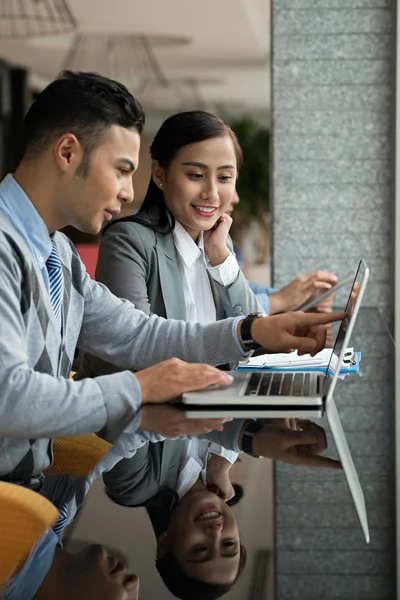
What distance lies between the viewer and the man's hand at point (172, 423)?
1113mm

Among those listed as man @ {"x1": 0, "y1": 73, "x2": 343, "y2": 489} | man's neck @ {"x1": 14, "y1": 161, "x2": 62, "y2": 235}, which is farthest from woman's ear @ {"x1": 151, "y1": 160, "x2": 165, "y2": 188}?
man's neck @ {"x1": 14, "y1": 161, "x2": 62, "y2": 235}

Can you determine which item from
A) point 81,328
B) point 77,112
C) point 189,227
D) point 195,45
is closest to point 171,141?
point 189,227

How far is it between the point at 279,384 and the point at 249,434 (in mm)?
306

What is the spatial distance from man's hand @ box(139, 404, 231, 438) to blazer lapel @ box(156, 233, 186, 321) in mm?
831

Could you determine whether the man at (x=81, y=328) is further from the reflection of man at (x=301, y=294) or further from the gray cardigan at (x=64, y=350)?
the reflection of man at (x=301, y=294)

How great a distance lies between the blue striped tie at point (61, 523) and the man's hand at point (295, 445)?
0.87ft

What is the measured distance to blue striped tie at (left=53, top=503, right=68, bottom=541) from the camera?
0.77 meters

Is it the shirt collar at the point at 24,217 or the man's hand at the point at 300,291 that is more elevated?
the shirt collar at the point at 24,217

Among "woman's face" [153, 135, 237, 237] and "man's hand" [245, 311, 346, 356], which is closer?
"man's hand" [245, 311, 346, 356]

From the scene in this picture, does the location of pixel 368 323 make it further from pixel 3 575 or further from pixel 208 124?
pixel 3 575

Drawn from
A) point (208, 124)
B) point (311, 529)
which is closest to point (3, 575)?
point (311, 529)

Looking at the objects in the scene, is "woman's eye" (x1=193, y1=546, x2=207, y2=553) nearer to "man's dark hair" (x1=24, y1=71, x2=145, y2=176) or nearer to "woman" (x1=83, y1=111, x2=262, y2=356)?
"man's dark hair" (x1=24, y1=71, x2=145, y2=176)

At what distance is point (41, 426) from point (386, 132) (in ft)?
7.30

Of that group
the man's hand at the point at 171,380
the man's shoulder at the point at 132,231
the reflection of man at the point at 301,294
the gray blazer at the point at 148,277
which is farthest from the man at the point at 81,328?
the reflection of man at the point at 301,294
